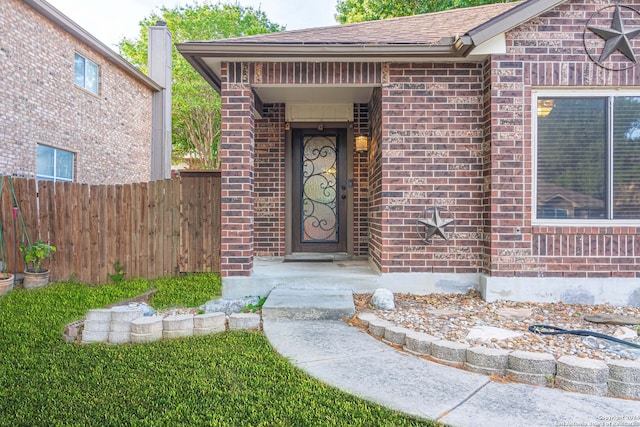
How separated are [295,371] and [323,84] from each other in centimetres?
337

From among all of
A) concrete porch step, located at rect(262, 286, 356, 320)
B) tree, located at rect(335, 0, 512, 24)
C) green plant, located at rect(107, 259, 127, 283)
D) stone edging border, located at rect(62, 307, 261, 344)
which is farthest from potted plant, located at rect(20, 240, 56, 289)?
tree, located at rect(335, 0, 512, 24)

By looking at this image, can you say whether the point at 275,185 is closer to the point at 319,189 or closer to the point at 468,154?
the point at 319,189

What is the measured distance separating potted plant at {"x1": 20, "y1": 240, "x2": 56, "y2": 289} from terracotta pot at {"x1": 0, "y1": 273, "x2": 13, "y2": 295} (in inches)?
7.4

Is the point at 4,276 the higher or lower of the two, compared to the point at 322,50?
lower

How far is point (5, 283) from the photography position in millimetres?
5293

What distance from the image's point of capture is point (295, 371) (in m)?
2.67

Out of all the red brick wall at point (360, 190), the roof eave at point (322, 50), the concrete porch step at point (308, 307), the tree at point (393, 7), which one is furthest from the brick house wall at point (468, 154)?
the tree at point (393, 7)

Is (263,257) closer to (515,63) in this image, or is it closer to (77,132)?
(515,63)

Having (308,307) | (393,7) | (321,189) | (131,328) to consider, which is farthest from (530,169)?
(393,7)

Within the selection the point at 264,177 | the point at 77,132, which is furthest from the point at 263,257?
the point at 77,132

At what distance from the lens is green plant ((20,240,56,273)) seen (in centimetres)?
549

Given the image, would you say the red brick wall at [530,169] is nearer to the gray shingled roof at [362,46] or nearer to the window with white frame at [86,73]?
the gray shingled roof at [362,46]

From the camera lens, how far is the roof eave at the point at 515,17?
13.9 ft

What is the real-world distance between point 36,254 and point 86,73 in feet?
18.8
